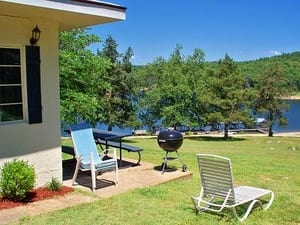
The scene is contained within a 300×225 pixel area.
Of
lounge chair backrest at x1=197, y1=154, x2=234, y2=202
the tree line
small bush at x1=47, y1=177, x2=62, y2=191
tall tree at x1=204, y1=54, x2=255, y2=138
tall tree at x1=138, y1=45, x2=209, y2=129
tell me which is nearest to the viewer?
lounge chair backrest at x1=197, y1=154, x2=234, y2=202

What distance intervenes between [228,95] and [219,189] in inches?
1188

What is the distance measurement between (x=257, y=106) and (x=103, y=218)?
121 ft

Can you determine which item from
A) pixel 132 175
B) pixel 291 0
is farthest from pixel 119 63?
pixel 291 0

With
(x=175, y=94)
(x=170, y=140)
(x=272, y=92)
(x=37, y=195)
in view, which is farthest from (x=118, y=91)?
(x=37, y=195)

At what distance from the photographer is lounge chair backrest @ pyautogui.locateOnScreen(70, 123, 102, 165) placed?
21.9ft

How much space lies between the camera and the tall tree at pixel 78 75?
1198 cm

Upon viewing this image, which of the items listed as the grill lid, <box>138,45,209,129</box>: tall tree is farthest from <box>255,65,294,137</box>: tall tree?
the grill lid

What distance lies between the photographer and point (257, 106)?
4006 cm

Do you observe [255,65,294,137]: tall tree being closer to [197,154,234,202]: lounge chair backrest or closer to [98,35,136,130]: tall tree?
[98,35,136,130]: tall tree

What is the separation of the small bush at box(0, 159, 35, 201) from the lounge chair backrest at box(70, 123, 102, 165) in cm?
112

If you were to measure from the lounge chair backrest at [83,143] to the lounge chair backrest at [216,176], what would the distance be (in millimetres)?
2075

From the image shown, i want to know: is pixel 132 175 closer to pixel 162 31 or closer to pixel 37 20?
pixel 37 20

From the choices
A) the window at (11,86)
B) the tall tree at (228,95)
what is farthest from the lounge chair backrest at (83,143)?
the tall tree at (228,95)

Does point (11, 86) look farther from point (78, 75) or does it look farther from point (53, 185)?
point (78, 75)
